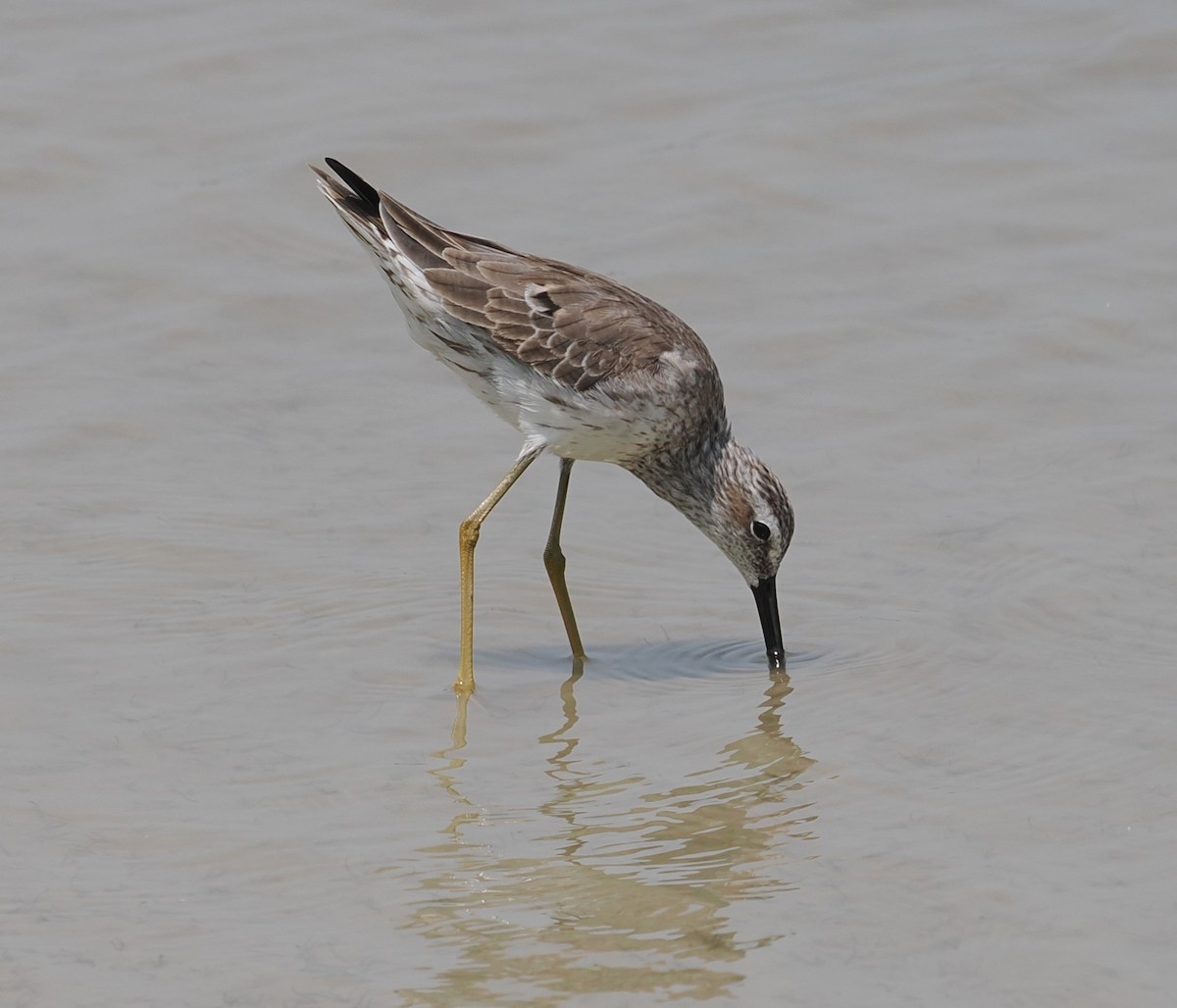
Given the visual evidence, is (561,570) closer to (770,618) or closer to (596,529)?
(596,529)

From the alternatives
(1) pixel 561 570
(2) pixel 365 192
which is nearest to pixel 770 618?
(1) pixel 561 570

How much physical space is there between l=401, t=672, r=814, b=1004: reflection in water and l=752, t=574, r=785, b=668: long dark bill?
781 millimetres

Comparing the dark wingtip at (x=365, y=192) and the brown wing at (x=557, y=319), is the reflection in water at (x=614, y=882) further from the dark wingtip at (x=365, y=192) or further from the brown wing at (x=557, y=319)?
the dark wingtip at (x=365, y=192)

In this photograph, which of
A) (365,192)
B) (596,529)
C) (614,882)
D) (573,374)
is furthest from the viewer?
(596,529)

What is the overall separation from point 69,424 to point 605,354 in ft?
9.79

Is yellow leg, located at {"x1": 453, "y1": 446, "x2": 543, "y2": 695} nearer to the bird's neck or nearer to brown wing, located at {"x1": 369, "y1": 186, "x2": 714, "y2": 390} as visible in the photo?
brown wing, located at {"x1": 369, "y1": 186, "x2": 714, "y2": 390}

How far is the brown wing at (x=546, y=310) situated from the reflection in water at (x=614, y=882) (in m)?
1.72

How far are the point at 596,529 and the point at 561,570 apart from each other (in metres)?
0.78

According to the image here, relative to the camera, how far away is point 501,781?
6.77m

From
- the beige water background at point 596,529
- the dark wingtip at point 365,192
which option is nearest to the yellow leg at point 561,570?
the beige water background at point 596,529

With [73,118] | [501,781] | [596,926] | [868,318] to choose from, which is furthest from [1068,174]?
[596,926]

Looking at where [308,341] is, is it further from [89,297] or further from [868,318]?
[868,318]

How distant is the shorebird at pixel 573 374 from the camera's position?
26.6 feet

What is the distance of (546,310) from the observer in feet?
26.8
